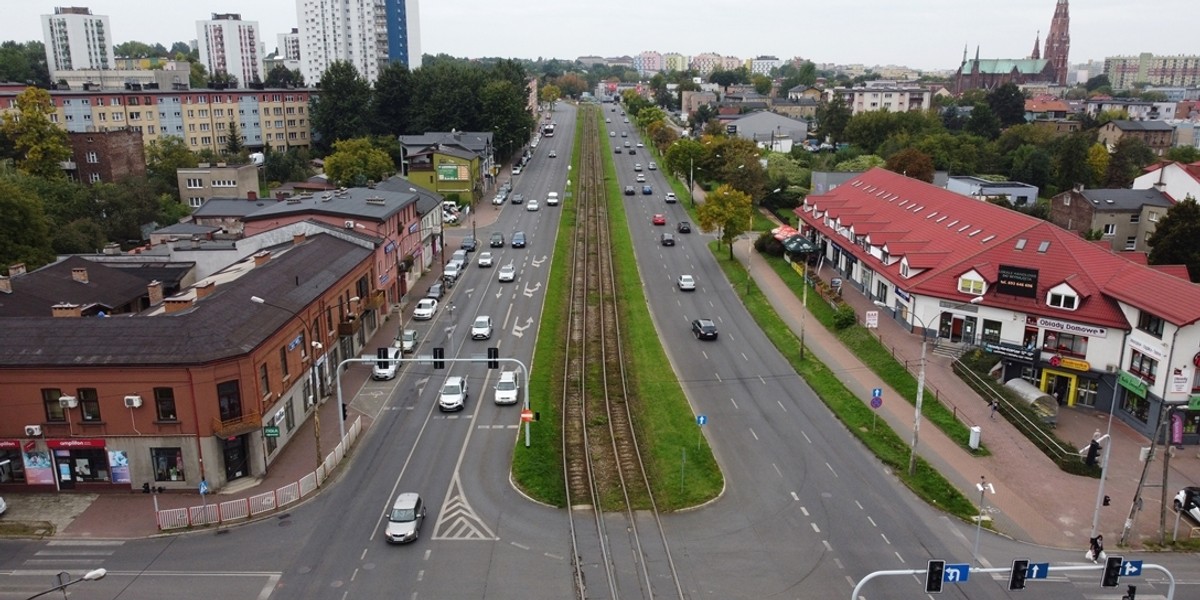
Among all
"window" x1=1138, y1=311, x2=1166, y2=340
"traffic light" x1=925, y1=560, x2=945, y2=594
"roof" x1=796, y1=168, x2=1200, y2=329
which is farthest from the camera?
"roof" x1=796, y1=168, x2=1200, y2=329

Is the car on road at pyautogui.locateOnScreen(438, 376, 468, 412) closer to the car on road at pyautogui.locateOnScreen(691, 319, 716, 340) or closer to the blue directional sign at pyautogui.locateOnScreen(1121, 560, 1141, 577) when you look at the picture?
the car on road at pyautogui.locateOnScreen(691, 319, 716, 340)

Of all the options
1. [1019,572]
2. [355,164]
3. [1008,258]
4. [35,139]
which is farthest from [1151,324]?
[35,139]

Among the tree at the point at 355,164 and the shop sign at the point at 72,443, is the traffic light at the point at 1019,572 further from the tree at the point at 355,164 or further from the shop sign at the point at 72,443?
the tree at the point at 355,164

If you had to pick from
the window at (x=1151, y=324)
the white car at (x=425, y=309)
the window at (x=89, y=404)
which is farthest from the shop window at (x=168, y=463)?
the window at (x=1151, y=324)

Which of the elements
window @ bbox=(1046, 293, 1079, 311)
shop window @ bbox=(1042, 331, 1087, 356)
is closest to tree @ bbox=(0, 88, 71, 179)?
window @ bbox=(1046, 293, 1079, 311)

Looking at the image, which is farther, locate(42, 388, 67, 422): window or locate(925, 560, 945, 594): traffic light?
locate(42, 388, 67, 422): window

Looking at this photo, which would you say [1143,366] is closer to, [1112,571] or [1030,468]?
[1030,468]
